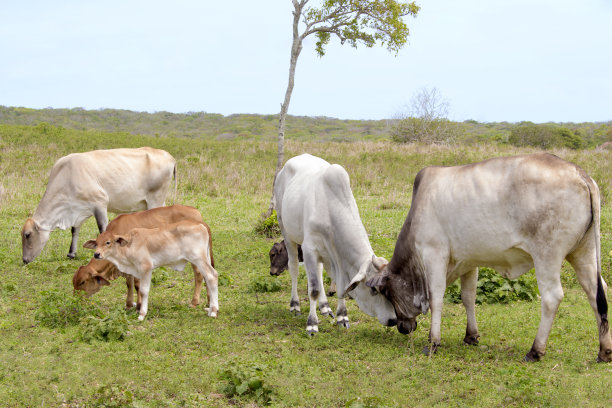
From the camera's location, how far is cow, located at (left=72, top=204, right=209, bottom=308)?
8281 mm

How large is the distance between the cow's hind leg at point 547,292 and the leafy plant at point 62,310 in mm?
5098

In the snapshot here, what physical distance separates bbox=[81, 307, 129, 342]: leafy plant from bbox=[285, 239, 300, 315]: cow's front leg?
2409 mm

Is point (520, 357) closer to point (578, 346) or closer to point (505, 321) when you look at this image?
point (578, 346)

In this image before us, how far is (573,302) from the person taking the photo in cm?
914

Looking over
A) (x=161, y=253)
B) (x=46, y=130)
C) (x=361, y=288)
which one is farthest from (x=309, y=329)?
(x=46, y=130)

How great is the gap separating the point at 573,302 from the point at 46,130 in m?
27.0

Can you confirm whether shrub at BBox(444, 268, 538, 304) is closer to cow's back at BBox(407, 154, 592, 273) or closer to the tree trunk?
cow's back at BBox(407, 154, 592, 273)

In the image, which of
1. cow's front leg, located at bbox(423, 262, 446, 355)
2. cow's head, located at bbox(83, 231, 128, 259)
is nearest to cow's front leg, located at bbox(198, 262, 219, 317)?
cow's head, located at bbox(83, 231, 128, 259)

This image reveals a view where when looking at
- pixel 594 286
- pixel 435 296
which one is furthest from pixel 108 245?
pixel 594 286

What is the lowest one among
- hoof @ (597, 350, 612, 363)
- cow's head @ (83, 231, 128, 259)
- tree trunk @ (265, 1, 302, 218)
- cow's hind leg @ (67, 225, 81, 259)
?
cow's hind leg @ (67, 225, 81, 259)

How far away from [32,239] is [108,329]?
544 centimetres

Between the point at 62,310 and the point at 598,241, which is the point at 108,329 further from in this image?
the point at 598,241

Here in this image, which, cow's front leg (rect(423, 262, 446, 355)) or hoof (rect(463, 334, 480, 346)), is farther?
hoof (rect(463, 334, 480, 346))

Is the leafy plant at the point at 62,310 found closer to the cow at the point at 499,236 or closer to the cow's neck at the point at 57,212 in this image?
the cow at the point at 499,236
